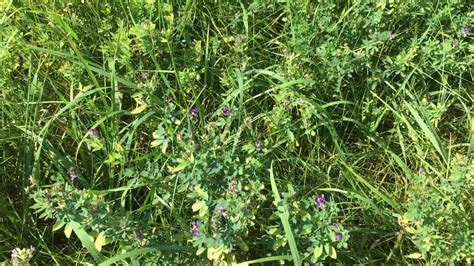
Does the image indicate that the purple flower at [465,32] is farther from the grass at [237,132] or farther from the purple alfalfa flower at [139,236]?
the purple alfalfa flower at [139,236]

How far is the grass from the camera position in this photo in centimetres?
190

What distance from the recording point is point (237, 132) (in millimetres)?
1978

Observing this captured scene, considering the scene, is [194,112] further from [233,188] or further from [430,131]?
[430,131]

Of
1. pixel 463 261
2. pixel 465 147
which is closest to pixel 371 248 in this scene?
pixel 463 261

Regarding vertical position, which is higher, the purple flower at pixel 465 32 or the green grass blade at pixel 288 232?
the purple flower at pixel 465 32

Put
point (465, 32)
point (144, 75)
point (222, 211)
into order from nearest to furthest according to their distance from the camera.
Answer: point (222, 211), point (144, 75), point (465, 32)

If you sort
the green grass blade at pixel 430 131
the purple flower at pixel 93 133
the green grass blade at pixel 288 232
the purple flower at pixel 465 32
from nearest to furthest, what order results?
the green grass blade at pixel 288 232, the purple flower at pixel 93 133, the green grass blade at pixel 430 131, the purple flower at pixel 465 32

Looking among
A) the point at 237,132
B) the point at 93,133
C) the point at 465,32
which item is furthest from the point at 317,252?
the point at 465,32

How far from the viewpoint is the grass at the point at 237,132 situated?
190 cm


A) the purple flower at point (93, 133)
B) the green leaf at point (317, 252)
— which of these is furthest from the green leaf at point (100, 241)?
the green leaf at point (317, 252)

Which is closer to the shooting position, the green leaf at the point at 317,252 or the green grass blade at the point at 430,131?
the green leaf at the point at 317,252

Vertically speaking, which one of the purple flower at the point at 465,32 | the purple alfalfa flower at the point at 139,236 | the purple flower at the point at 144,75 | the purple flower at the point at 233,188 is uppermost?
the purple flower at the point at 144,75

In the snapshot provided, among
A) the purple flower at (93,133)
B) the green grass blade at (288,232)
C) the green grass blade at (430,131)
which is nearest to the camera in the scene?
the green grass blade at (288,232)

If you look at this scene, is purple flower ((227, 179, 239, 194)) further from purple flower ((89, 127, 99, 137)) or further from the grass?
purple flower ((89, 127, 99, 137))
